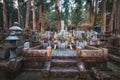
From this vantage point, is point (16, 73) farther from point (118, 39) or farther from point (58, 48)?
point (118, 39)

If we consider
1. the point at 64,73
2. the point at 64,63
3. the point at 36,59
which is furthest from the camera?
the point at 36,59

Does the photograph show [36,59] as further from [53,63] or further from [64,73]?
[64,73]

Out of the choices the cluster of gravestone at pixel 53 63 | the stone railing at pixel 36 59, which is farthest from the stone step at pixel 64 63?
the stone railing at pixel 36 59

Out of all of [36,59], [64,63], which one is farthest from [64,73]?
[36,59]

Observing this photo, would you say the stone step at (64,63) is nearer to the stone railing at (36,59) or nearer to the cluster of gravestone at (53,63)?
the cluster of gravestone at (53,63)

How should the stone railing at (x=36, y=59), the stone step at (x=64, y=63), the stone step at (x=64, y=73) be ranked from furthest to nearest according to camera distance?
the stone railing at (x=36, y=59)
the stone step at (x=64, y=63)
the stone step at (x=64, y=73)

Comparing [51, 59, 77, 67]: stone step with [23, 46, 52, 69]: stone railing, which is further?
[23, 46, 52, 69]: stone railing

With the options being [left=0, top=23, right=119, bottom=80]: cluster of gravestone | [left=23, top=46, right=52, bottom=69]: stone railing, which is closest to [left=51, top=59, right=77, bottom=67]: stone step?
[left=0, top=23, right=119, bottom=80]: cluster of gravestone

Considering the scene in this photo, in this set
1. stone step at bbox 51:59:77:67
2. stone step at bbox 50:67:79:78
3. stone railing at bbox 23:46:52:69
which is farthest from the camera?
stone railing at bbox 23:46:52:69

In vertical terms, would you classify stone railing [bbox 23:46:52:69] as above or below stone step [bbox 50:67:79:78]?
above

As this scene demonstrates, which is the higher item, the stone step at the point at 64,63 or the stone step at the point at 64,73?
the stone step at the point at 64,63

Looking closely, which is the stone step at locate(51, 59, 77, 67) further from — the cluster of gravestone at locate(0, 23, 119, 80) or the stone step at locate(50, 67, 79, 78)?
the stone step at locate(50, 67, 79, 78)

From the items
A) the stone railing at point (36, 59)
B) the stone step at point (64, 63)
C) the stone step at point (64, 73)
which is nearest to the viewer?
the stone step at point (64, 73)

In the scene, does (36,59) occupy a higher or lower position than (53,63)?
higher
